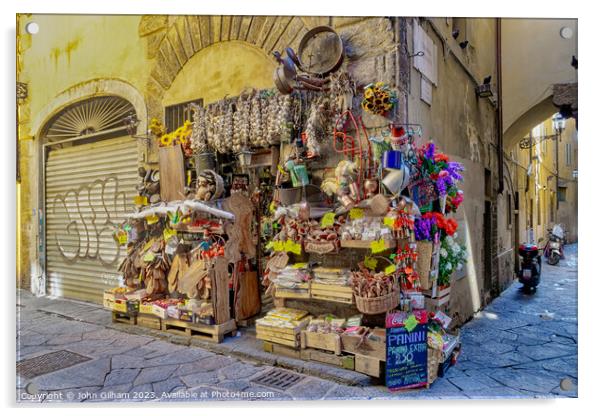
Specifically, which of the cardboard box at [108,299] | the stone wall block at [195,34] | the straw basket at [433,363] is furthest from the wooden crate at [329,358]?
the stone wall block at [195,34]

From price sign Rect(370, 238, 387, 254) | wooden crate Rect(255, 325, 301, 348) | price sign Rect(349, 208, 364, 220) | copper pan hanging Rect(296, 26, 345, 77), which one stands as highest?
copper pan hanging Rect(296, 26, 345, 77)

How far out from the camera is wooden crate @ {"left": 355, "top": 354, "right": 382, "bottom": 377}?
4012mm

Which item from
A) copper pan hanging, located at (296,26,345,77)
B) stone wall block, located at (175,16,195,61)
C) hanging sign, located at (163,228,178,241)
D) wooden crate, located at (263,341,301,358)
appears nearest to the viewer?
wooden crate, located at (263,341,301,358)

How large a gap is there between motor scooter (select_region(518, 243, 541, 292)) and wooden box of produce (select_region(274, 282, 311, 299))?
134 inches

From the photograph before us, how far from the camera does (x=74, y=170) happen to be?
660 centimetres

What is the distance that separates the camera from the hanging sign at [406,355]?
153 inches

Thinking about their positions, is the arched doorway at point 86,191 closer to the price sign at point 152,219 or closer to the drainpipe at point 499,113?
the price sign at point 152,219

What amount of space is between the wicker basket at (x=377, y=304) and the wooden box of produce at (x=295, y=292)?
0.67 m

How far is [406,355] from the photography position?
3920 millimetres

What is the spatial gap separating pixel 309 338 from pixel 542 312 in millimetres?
3496

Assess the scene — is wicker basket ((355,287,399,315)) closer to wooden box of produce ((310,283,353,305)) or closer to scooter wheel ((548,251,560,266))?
wooden box of produce ((310,283,353,305))

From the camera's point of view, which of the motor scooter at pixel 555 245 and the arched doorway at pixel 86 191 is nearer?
the motor scooter at pixel 555 245

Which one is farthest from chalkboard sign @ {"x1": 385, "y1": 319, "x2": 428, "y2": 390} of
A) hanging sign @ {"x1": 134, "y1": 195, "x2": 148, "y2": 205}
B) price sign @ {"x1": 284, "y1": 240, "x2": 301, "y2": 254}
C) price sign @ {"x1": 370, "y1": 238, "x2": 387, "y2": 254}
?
hanging sign @ {"x1": 134, "y1": 195, "x2": 148, "y2": 205}

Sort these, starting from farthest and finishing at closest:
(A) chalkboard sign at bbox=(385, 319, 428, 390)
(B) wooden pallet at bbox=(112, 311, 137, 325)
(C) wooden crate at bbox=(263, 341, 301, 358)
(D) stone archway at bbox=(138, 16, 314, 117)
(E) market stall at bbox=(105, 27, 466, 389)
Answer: (B) wooden pallet at bbox=(112, 311, 137, 325) < (D) stone archway at bbox=(138, 16, 314, 117) < (C) wooden crate at bbox=(263, 341, 301, 358) < (E) market stall at bbox=(105, 27, 466, 389) < (A) chalkboard sign at bbox=(385, 319, 428, 390)
